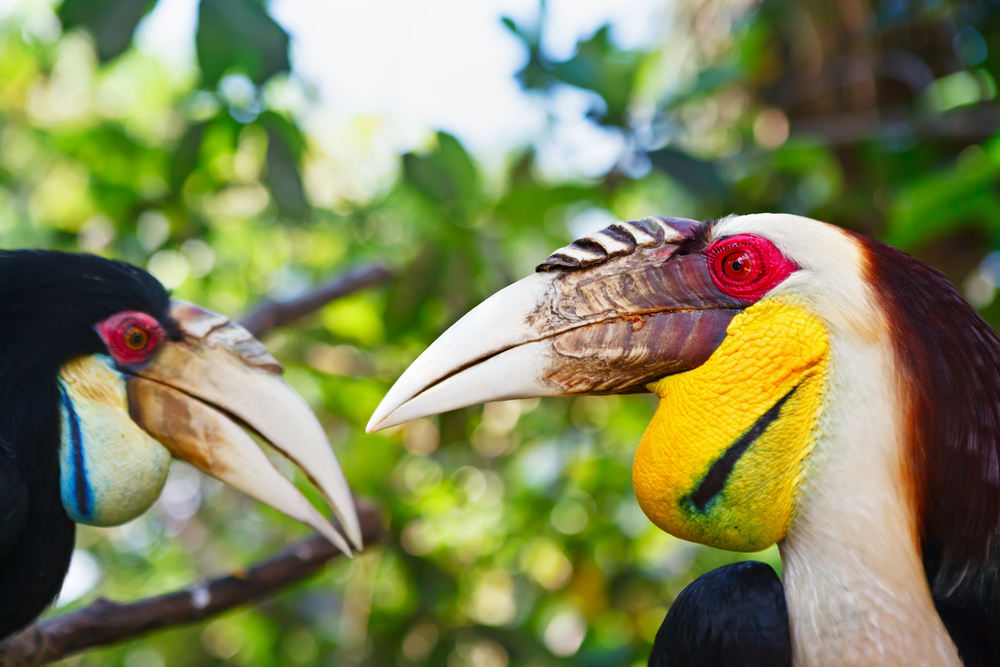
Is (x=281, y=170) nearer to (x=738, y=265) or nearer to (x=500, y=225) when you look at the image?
(x=500, y=225)

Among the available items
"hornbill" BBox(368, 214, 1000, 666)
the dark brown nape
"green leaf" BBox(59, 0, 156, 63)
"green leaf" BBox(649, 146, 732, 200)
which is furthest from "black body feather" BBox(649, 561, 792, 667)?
"green leaf" BBox(59, 0, 156, 63)

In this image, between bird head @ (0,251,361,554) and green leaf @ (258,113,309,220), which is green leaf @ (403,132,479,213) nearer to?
green leaf @ (258,113,309,220)

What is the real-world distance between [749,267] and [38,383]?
1325 mm

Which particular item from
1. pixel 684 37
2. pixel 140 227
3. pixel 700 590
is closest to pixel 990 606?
pixel 700 590

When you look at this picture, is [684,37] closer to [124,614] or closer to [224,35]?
[224,35]

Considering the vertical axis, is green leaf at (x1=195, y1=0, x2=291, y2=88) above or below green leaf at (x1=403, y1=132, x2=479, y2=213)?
above

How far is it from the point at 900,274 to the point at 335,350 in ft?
8.85

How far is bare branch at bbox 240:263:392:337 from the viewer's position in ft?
7.84

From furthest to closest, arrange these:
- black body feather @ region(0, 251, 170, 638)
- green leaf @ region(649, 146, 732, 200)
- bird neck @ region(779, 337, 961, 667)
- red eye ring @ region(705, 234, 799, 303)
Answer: green leaf @ region(649, 146, 732, 200), black body feather @ region(0, 251, 170, 638), red eye ring @ region(705, 234, 799, 303), bird neck @ region(779, 337, 961, 667)

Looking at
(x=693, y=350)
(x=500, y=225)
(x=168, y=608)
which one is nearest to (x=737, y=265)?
(x=693, y=350)

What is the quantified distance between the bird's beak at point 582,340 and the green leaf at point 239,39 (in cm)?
101

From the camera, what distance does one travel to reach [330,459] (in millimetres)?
1453

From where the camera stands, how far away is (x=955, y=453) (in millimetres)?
1013

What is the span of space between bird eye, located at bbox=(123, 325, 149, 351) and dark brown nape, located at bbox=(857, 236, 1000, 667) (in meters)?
1.36
